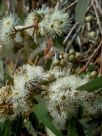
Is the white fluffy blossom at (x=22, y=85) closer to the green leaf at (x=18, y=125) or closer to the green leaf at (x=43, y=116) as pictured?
the green leaf at (x=43, y=116)

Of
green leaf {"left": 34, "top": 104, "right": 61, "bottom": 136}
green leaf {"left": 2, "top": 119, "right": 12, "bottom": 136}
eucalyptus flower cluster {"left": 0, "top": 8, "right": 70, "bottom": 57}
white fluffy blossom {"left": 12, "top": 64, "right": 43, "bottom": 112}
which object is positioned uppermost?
eucalyptus flower cluster {"left": 0, "top": 8, "right": 70, "bottom": 57}

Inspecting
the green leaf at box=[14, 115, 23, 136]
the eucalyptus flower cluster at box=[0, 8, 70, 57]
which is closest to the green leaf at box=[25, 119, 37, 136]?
the green leaf at box=[14, 115, 23, 136]

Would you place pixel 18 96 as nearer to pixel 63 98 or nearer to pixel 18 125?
pixel 63 98

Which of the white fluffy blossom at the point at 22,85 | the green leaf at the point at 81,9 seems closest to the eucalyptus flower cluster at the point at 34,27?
the white fluffy blossom at the point at 22,85

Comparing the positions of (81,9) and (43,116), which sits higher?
(81,9)

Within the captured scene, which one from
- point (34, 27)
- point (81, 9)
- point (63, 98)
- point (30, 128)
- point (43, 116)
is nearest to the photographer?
point (63, 98)

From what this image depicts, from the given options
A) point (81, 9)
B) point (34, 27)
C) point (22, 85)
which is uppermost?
point (81, 9)

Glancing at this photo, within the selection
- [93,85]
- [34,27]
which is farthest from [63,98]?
[34,27]

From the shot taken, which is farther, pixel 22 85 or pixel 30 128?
pixel 30 128

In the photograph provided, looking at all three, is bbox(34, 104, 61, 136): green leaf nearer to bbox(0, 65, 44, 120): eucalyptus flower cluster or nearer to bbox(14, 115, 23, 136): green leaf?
bbox(0, 65, 44, 120): eucalyptus flower cluster

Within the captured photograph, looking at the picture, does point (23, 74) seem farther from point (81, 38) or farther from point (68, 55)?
point (81, 38)
